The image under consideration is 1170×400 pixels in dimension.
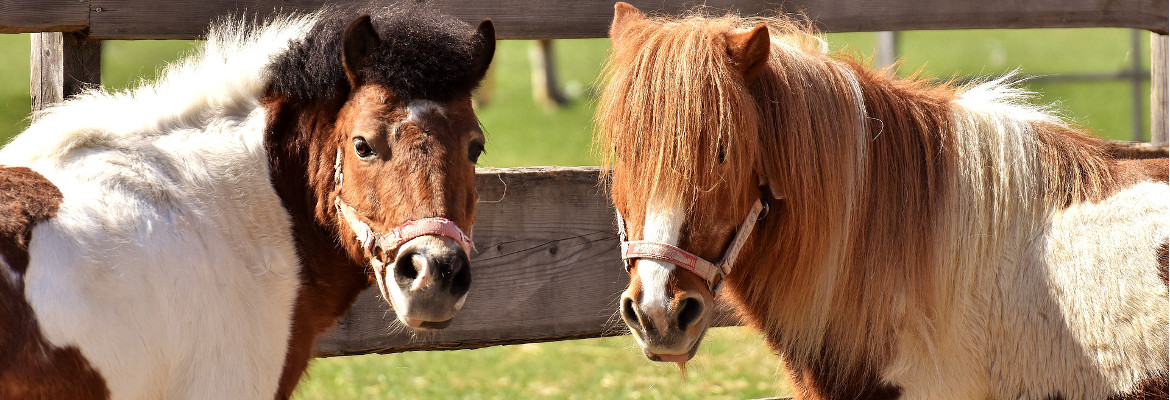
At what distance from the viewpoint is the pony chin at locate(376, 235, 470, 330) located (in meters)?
2.35

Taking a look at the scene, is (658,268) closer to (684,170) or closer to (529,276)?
(684,170)

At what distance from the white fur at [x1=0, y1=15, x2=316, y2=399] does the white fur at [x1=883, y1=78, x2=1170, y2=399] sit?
169cm

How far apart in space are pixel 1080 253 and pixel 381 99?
186cm

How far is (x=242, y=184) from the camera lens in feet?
8.46

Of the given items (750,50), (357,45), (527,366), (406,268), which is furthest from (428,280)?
(527,366)

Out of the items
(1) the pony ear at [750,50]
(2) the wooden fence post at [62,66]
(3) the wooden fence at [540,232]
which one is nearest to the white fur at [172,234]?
(2) the wooden fence post at [62,66]

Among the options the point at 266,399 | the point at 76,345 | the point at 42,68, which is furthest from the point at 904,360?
the point at 42,68

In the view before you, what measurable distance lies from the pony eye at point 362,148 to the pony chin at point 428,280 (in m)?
0.28

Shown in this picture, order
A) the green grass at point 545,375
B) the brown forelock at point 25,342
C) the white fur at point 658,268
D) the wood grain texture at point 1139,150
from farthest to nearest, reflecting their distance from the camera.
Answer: the green grass at point 545,375 → the wood grain texture at point 1139,150 → the white fur at point 658,268 → the brown forelock at point 25,342

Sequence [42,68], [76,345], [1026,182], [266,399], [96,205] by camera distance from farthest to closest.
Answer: [42,68] → [1026,182] → [266,399] → [96,205] → [76,345]

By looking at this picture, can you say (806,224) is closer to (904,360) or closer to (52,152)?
(904,360)

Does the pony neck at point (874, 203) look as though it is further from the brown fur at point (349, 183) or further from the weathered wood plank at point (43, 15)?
the weathered wood plank at point (43, 15)

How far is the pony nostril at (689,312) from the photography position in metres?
2.35

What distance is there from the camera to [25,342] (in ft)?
6.63
